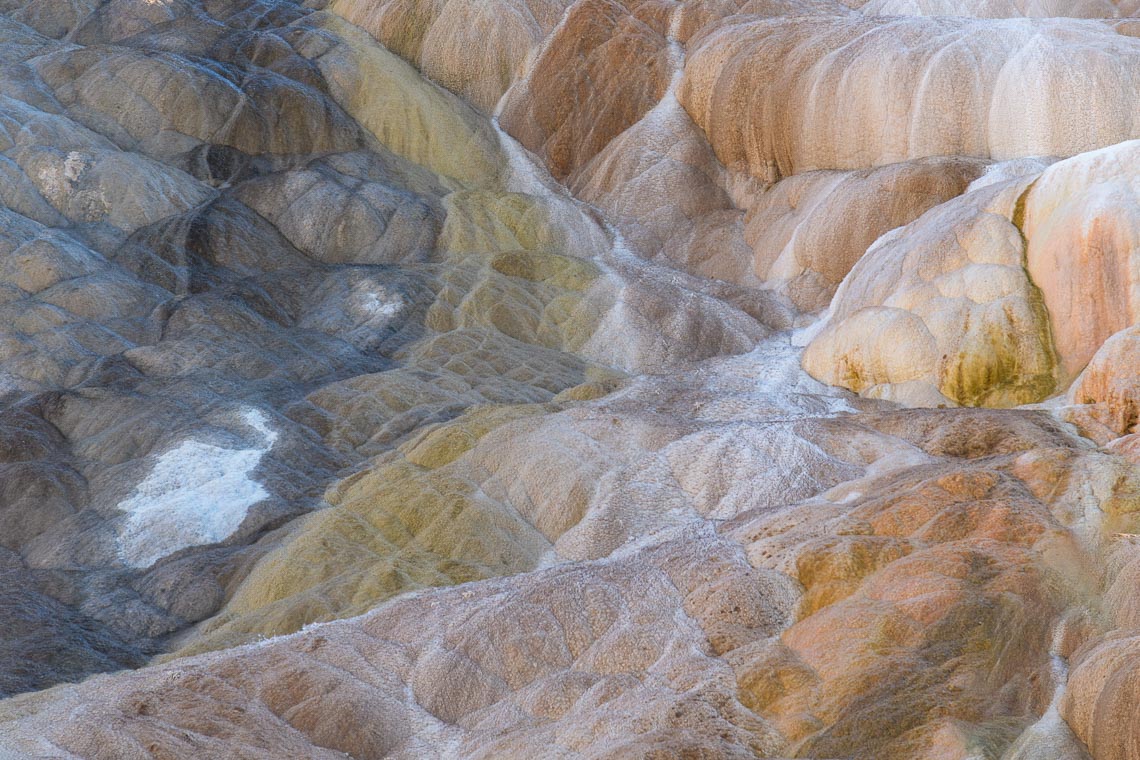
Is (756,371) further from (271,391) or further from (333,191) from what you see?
(333,191)

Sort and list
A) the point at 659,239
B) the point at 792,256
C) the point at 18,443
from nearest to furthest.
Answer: the point at 18,443 → the point at 792,256 → the point at 659,239

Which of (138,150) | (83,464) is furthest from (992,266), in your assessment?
(138,150)

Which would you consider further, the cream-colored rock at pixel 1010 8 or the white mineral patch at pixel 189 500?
the cream-colored rock at pixel 1010 8

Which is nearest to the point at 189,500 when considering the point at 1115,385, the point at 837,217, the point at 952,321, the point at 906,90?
the point at 952,321

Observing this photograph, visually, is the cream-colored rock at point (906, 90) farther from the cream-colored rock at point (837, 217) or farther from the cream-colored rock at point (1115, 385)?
the cream-colored rock at point (1115, 385)

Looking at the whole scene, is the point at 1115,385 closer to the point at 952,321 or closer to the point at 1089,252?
the point at 1089,252

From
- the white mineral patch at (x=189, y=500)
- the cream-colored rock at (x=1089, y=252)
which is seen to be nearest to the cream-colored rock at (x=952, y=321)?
the cream-colored rock at (x=1089, y=252)
